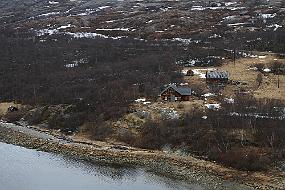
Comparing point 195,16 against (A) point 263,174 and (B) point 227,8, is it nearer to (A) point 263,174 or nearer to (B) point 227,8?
(B) point 227,8

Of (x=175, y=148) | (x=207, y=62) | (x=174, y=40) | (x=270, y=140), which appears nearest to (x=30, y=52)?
(x=174, y=40)

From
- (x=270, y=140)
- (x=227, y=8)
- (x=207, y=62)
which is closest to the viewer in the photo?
(x=270, y=140)

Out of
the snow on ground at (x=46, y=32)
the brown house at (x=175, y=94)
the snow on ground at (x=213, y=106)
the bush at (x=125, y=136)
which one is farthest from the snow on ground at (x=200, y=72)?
the snow on ground at (x=46, y=32)

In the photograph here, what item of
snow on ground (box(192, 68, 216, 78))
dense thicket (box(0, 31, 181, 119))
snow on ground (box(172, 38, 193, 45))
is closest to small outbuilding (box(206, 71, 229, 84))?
snow on ground (box(192, 68, 216, 78))

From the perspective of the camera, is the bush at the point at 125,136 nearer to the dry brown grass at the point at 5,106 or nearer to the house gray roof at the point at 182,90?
the house gray roof at the point at 182,90

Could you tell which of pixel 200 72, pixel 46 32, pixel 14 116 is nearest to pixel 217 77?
pixel 200 72

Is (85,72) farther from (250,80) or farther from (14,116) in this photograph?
(250,80)
